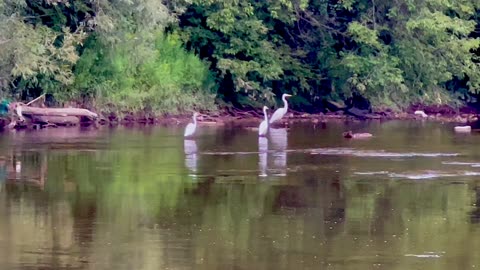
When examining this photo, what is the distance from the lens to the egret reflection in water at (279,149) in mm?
21862

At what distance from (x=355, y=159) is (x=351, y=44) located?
1671 centimetres

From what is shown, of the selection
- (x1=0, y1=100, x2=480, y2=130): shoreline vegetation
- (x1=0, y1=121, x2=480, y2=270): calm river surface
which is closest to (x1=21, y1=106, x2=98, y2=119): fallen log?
(x1=0, y1=100, x2=480, y2=130): shoreline vegetation

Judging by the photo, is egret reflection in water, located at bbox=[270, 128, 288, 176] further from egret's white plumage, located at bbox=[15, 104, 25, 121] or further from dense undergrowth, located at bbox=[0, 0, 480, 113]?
egret's white plumage, located at bbox=[15, 104, 25, 121]

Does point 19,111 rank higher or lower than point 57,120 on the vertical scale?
higher

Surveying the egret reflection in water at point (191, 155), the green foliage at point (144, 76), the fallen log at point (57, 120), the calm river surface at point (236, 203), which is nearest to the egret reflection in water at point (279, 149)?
the calm river surface at point (236, 203)

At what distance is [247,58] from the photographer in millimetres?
38625

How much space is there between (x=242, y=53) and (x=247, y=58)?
234 mm

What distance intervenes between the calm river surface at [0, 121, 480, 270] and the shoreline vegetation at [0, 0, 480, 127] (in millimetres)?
4757

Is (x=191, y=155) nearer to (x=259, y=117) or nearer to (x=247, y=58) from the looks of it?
(x=259, y=117)

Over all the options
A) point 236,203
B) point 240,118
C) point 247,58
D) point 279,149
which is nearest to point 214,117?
point 240,118

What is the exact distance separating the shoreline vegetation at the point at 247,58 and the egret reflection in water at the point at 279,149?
4.31m

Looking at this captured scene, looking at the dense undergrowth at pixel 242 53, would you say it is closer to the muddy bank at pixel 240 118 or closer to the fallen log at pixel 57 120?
the muddy bank at pixel 240 118

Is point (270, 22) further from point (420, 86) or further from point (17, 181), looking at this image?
point (17, 181)

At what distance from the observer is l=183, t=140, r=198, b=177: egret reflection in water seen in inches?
858
